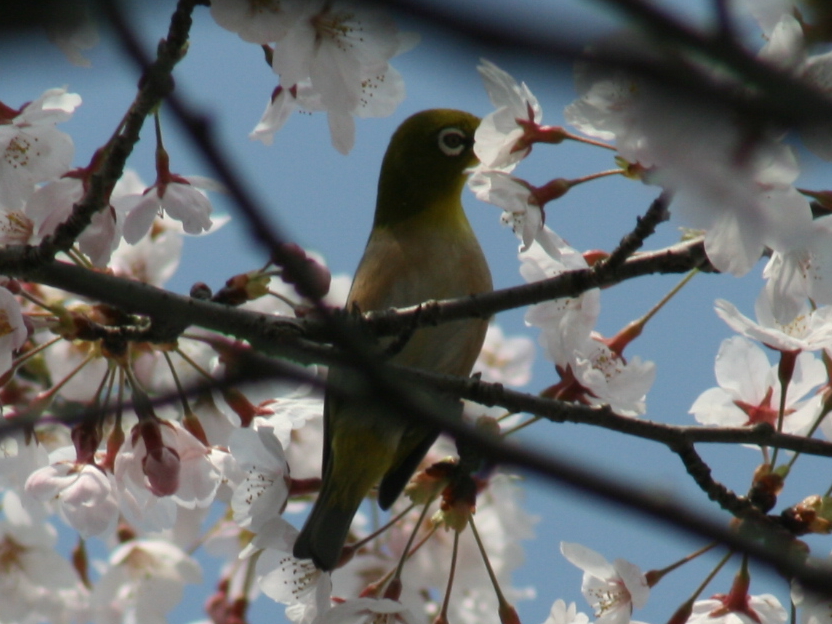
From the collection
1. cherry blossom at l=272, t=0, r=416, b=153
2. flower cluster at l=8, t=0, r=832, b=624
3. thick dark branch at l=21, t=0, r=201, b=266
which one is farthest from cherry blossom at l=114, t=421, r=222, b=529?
cherry blossom at l=272, t=0, r=416, b=153

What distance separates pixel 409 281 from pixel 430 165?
635mm

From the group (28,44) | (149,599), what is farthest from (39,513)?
(28,44)

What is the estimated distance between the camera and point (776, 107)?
2.09 feet

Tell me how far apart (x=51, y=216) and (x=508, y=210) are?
1413 mm

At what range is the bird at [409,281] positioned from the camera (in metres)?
3.97

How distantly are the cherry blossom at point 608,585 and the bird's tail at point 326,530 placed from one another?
2.68 ft

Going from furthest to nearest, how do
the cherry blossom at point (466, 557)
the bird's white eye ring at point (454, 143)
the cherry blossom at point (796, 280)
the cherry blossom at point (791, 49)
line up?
the bird's white eye ring at point (454, 143) < the cherry blossom at point (466, 557) < the cherry blossom at point (796, 280) < the cherry blossom at point (791, 49)

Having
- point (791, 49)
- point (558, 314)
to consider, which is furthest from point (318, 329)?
point (791, 49)

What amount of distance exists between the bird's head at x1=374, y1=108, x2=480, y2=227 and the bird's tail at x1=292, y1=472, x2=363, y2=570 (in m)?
1.34

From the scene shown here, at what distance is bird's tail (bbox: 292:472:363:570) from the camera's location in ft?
10.9

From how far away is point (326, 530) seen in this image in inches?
139

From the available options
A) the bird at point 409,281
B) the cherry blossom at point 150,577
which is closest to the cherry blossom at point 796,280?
the bird at point 409,281

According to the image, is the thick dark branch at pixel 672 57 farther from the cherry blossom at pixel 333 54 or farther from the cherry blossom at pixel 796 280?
the cherry blossom at pixel 796 280

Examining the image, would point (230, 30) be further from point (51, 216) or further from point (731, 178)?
point (731, 178)
